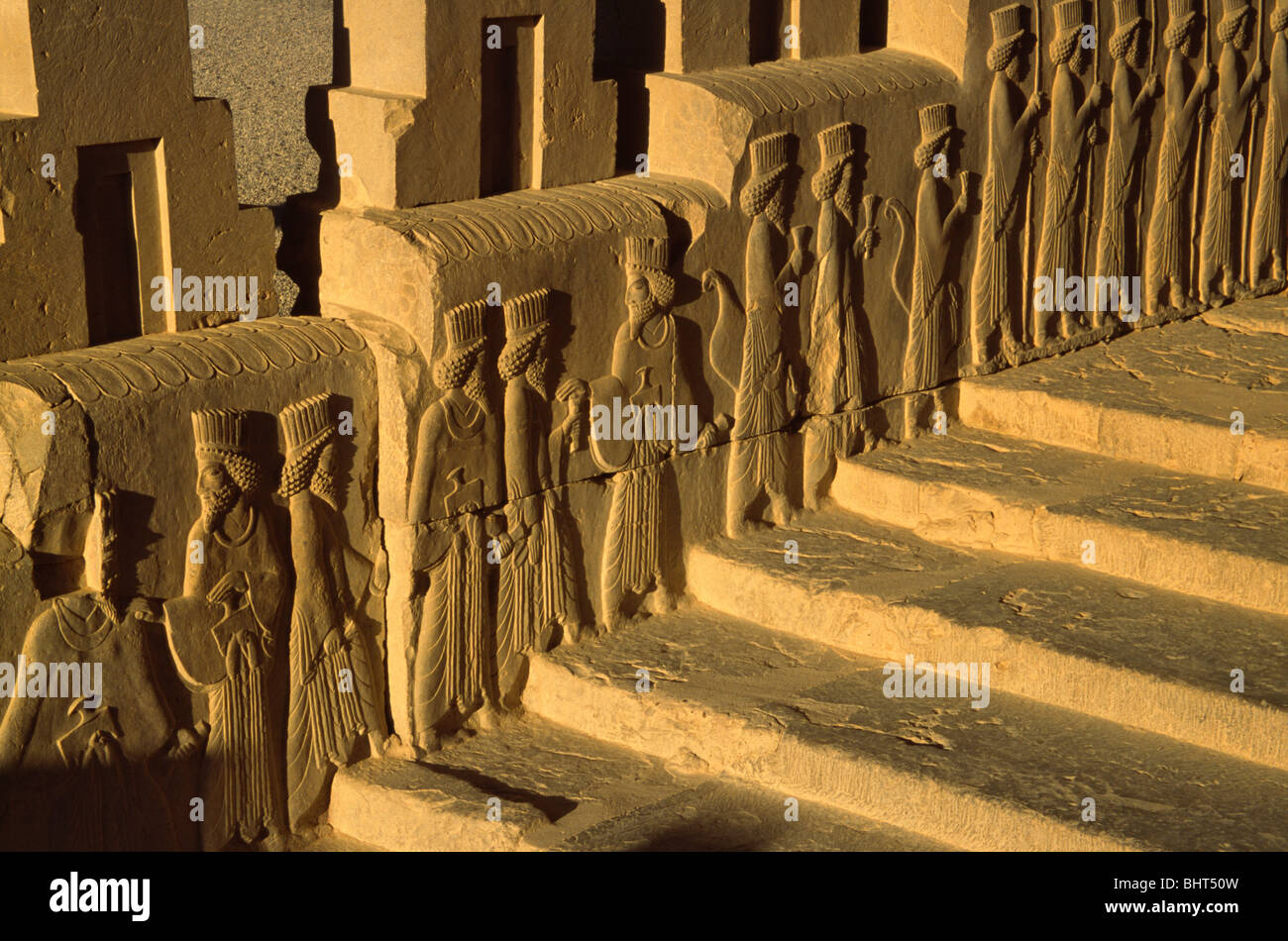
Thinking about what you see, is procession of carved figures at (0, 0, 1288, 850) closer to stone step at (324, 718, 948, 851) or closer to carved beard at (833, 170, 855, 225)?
carved beard at (833, 170, 855, 225)

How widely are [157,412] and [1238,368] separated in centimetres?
485

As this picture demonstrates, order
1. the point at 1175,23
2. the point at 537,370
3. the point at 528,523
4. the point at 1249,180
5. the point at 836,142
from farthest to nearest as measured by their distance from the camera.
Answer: the point at 1249,180 < the point at 1175,23 < the point at 836,142 < the point at 528,523 < the point at 537,370

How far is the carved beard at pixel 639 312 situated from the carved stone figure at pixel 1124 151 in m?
2.72

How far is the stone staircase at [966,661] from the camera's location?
205 inches

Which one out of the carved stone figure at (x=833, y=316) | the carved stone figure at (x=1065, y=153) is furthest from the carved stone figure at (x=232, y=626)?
the carved stone figure at (x=1065, y=153)

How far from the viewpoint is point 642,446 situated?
6328 millimetres

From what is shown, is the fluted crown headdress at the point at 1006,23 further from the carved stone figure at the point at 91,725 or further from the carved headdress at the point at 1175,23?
the carved stone figure at the point at 91,725

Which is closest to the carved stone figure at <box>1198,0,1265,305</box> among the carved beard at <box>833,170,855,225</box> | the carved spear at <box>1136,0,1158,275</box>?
the carved spear at <box>1136,0,1158,275</box>

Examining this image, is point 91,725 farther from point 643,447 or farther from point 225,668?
point 643,447

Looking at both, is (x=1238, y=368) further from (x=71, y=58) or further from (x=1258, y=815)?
(x=71, y=58)

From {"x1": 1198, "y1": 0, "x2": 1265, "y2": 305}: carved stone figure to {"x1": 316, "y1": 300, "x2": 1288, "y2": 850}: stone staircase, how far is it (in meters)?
1.26

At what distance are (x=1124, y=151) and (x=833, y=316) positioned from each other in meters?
1.95

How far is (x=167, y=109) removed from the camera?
5.35 metres

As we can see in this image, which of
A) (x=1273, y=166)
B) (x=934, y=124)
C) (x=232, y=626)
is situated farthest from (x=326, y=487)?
(x=1273, y=166)
